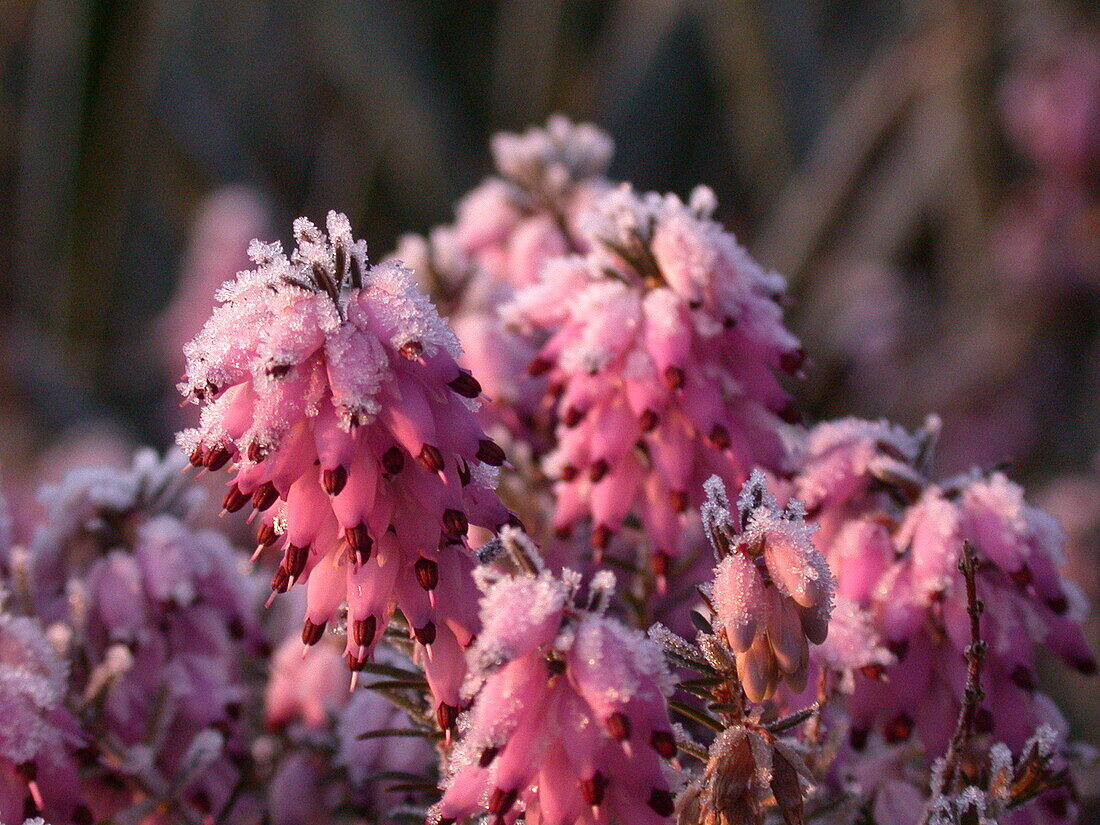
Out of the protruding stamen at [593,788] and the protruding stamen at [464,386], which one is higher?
the protruding stamen at [464,386]

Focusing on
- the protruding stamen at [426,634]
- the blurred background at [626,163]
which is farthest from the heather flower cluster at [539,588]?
the blurred background at [626,163]

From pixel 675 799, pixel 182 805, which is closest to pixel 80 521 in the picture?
pixel 182 805

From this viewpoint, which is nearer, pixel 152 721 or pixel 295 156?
pixel 152 721

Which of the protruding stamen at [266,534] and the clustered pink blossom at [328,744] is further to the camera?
the clustered pink blossom at [328,744]

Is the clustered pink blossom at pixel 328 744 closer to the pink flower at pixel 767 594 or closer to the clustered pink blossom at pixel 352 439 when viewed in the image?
the clustered pink blossom at pixel 352 439

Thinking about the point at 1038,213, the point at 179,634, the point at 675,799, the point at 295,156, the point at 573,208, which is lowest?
the point at 675,799

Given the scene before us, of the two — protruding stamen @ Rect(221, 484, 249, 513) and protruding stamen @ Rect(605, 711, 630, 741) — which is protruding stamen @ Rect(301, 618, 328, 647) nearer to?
protruding stamen @ Rect(221, 484, 249, 513)

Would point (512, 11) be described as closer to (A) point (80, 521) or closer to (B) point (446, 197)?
(B) point (446, 197)
